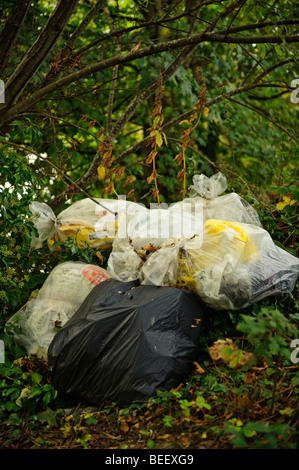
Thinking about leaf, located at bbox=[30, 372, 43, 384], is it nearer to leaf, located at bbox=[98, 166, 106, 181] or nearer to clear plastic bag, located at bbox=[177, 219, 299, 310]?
clear plastic bag, located at bbox=[177, 219, 299, 310]

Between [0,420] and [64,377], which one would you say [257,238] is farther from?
[0,420]

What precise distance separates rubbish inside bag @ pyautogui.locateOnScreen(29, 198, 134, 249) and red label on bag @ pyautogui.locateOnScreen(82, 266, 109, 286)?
0.84ft

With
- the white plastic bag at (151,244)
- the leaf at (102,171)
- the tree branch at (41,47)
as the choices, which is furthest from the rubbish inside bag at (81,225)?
the tree branch at (41,47)

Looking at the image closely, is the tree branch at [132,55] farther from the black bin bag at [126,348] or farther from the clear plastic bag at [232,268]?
the black bin bag at [126,348]

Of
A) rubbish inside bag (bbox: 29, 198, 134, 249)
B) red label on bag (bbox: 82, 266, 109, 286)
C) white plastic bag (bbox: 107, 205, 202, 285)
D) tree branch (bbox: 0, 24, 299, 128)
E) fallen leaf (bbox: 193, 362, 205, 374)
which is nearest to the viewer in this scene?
tree branch (bbox: 0, 24, 299, 128)

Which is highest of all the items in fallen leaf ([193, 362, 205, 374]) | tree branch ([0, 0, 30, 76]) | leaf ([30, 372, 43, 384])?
tree branch ([0, 0, 30, 76])

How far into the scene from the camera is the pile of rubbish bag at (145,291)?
227 cm

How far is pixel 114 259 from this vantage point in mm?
2863

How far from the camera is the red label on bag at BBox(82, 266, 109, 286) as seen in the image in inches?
111

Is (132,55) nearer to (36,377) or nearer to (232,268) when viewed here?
(232,268)

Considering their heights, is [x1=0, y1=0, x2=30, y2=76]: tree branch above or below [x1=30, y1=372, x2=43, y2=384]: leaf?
above

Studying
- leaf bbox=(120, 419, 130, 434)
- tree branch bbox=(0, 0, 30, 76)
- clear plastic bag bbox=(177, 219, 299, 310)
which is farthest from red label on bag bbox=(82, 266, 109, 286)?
tree branch bbox=(0, 0, 30, 76)

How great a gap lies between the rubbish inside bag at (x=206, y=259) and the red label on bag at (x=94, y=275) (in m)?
0.08
